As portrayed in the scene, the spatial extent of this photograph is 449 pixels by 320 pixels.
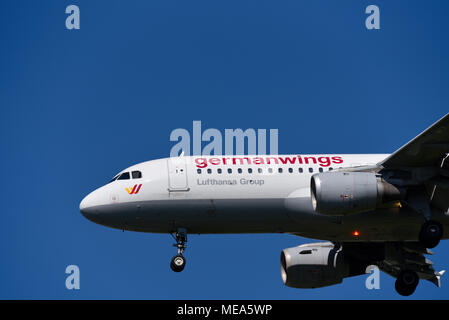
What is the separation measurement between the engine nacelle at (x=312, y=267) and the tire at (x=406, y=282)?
280 centimetres

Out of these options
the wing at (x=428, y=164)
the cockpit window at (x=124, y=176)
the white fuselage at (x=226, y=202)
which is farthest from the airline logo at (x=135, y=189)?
the wing at (x=428, y=164)

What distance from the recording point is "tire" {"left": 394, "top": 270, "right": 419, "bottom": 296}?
36562mm

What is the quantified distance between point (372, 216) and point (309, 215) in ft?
7.70

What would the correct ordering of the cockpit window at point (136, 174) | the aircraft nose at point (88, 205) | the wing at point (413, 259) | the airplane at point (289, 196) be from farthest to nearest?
the wing at point (413, 259) → the cockpit window at point (136, 174) → the aircraft nose at point (88, 205) → the airplane at point (289, 196)

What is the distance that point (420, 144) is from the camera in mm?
32344

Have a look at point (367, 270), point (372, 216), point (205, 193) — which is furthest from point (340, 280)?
point (205, 193)

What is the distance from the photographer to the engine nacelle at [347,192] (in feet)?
105

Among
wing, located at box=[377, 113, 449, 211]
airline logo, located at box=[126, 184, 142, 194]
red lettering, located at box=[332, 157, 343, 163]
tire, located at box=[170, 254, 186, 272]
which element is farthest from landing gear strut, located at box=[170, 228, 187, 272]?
wing, located at box=[377, 113, 449, 211]

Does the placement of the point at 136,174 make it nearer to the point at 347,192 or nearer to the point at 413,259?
the point at 347,192

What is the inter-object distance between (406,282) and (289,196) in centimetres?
661

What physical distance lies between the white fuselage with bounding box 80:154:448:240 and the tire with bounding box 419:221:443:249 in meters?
1.00

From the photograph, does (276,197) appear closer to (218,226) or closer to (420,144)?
(218,226)

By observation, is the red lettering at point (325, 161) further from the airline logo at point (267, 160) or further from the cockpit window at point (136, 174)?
the cockpit window at point (136, 174)

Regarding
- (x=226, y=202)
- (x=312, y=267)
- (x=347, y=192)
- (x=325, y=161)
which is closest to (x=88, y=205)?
(x=226, y=202)
